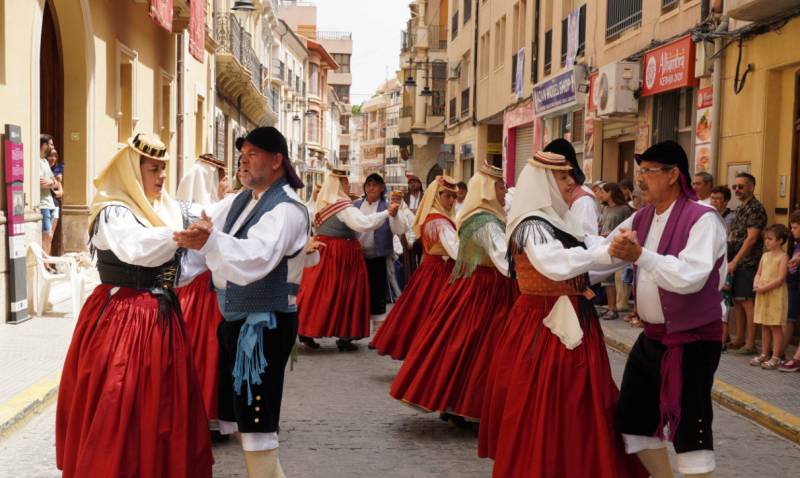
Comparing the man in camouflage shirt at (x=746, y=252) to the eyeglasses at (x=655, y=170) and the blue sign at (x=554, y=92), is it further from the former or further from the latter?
the blue sign at (x=554, y=92)

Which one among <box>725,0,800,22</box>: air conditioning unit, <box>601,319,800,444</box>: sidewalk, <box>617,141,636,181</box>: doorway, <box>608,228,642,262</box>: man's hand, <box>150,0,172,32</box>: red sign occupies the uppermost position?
<box>150,0,172,32</box>: red sign

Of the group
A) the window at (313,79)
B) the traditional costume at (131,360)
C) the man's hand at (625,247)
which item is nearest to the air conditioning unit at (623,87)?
the man's hand at (625,247)

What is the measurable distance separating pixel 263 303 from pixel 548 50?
17824 millimetres

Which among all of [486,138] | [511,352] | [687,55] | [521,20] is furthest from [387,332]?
[486,138]

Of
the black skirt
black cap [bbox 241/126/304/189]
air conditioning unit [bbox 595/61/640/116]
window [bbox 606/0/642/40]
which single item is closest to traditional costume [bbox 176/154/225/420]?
the black skirt

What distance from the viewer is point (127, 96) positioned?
1684cm

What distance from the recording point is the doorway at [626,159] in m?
16.5

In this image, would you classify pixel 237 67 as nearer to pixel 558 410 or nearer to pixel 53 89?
pixel 53 89

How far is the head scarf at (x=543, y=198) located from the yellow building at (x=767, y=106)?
6.36 meters

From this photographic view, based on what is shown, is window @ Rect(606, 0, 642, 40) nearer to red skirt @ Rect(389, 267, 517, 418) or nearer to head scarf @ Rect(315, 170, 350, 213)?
head scarf @ Rect(315, 170, 350, 213)

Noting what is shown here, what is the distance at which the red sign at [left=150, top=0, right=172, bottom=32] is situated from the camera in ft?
50.3

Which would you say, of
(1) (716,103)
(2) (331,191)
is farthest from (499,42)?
(2) (331,191)

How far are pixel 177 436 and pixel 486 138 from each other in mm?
25887

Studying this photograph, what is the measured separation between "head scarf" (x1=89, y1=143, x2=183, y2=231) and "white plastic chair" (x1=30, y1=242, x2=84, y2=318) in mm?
6653
